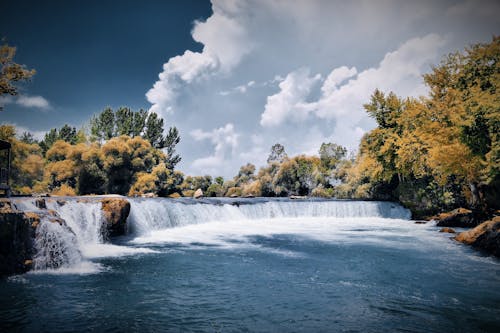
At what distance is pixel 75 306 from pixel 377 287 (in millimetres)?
5679

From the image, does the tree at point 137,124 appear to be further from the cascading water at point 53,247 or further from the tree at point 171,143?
the cascading water at point 53,247

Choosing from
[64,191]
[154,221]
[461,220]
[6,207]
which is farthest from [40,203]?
[64,191]

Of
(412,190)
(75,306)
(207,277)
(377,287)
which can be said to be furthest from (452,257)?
(412,190)

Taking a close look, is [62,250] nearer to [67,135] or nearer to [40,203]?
[40,203]

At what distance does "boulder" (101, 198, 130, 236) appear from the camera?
42.1ft

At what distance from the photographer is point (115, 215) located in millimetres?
13031

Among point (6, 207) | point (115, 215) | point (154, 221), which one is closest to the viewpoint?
point (6, 207)

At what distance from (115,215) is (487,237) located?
1362cm

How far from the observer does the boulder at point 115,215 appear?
1284cm

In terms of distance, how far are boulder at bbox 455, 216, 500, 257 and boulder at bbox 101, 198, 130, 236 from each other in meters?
13.3

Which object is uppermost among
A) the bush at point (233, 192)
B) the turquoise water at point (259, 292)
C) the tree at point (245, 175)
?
the tree at point (245, 175)

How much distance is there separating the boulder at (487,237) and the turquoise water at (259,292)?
1.75 feet

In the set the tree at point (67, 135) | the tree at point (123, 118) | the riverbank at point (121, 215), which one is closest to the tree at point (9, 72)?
the riverbank at point (121, 215)

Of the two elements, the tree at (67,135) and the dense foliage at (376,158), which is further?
the tree at (67,135)
